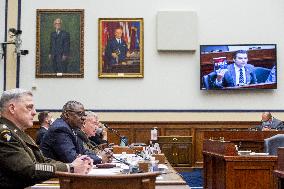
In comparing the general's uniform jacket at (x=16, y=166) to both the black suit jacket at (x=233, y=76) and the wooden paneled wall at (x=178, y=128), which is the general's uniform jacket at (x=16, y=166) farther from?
the black suit jacket at (x=233, y=76)

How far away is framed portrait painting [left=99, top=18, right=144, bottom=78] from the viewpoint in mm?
13430

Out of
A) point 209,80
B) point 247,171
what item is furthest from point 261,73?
point 247,171

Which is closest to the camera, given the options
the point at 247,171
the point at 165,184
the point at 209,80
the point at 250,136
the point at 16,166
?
the point at 16,166

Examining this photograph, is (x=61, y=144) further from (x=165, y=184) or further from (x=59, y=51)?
(x=59, y=51)

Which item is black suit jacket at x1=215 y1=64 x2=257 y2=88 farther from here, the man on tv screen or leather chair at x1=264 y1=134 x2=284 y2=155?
leather chair at x1=264 y1=134 x2=284 y2=155

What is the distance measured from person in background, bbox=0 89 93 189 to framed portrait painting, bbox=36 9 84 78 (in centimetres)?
972

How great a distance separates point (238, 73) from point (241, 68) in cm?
14

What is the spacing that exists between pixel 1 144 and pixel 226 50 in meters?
10.5

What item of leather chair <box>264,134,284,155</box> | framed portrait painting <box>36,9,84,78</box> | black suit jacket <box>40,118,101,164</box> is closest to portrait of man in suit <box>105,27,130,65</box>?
framed portrait painting <box>36,9,84,78</box>

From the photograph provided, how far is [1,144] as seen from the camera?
3234 millimetres

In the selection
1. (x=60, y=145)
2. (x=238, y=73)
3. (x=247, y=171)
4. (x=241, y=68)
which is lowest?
(x=247, y=171)

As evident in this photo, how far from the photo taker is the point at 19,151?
3.24 metres

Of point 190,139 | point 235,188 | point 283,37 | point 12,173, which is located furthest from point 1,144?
point 283,37

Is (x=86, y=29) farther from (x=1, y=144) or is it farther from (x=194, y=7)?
(x=1, y=144)
